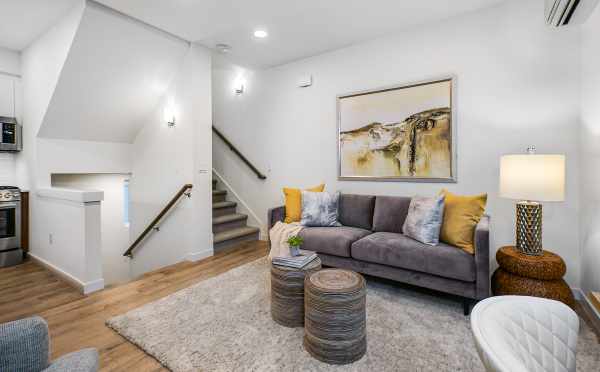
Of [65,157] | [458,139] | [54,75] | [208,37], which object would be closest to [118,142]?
[65,157]

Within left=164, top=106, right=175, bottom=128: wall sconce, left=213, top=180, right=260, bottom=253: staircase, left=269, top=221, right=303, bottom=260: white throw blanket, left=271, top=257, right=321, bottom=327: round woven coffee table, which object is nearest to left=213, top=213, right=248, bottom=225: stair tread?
left=213, top=180, right=260, bottom=253: staircase

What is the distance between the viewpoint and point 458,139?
309 cm

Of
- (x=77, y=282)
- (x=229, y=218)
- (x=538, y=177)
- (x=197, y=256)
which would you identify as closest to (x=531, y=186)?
(x=538, y=177)

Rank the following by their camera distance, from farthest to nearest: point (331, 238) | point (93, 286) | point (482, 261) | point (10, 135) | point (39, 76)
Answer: point (10, 135) → point (39, 76) → point (331, 238) → point (93, 286) → point (482, 261)

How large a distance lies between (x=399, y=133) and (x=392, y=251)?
1.45 m

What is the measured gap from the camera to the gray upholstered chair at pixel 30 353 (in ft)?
3.18

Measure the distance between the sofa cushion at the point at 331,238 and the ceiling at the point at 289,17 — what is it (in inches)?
88.4

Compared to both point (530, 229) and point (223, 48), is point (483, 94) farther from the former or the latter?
point (223, 48)

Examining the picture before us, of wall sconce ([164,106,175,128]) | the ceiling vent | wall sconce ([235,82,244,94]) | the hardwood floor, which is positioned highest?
wall sconce ([235,82,244,94])

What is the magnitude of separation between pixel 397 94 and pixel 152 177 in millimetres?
3550

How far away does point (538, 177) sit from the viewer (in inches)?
86.5

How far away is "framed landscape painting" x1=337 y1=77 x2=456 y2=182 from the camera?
10.3 feet

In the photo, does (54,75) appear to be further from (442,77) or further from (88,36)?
(442,77)

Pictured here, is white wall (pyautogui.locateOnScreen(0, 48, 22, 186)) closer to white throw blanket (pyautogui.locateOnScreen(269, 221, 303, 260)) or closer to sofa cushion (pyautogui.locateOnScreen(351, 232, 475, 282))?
white throw blanket (pyautogui.locateOnScreen(269, 221, 303, 260))
